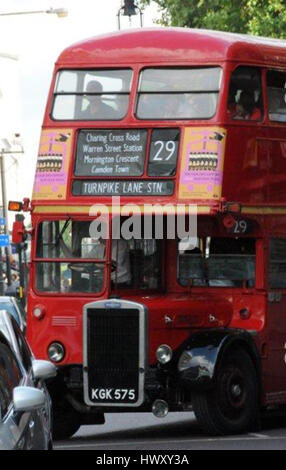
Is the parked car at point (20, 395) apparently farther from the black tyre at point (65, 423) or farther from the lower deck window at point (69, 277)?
the black tyre at point (65, 423)

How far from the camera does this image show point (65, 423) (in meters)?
19.4

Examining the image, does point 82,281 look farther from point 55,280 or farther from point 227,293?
point 227,293

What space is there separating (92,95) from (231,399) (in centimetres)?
374

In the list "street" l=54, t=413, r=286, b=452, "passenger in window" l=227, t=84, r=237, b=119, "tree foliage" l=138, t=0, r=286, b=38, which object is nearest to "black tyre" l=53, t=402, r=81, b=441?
"street" l=54, t=413, r=286, b=452

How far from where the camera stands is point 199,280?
64.6 ft

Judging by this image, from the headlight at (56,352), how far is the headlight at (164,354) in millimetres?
1062

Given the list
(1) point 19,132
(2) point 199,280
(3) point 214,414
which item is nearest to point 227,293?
(2) point 199,280

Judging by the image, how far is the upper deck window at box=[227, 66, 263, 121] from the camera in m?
18.9

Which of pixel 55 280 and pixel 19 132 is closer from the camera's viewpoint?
pixel 55 280

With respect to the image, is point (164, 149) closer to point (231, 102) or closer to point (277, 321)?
point (231, 102)

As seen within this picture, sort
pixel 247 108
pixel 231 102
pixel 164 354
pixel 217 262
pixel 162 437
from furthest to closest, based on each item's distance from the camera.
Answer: pixel 217 262 → pixel 162 437 → pixel 247 108 → pixel 231 102 → pixel 164 354

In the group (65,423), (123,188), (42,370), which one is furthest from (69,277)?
(42,370)

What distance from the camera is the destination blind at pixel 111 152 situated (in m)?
19.1

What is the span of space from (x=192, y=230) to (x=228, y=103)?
1.43 m
